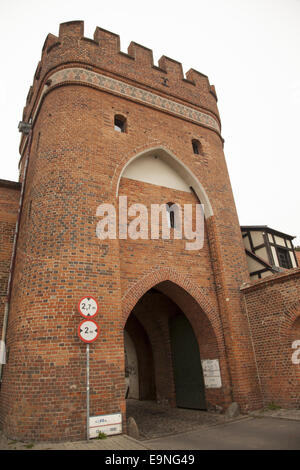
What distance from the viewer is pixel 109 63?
10352 mm

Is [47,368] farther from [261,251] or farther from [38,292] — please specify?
[261,251]

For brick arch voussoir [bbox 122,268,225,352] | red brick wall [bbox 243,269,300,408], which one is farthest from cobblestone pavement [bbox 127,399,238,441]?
brick arch voussoir [bbox 122,268,225,352]

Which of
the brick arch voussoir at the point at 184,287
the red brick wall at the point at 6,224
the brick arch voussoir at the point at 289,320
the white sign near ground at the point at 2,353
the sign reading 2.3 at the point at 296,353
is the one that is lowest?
the sign reading 2.3 at the point at 296,353

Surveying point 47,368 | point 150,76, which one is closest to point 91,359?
point 47,368

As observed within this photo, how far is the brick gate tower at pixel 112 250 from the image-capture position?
6.31 metres

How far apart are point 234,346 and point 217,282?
76.5 inches

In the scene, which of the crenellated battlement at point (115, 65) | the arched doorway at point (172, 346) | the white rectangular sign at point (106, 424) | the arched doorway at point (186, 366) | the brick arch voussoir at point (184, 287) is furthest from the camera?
the crenellated battlement at point (115, 65)

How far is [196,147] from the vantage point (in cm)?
1188

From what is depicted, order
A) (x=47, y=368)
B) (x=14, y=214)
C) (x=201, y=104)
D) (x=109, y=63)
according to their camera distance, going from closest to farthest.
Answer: (x=47, y=368)
(x=14, y=214)
(x=109, y=63)
(x=201, y=104)

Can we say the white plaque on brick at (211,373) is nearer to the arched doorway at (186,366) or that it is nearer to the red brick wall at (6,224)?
the arched doorway at (186,366)

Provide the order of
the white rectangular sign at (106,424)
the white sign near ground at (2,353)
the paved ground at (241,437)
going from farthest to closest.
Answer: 1. the white sign near ground at (2,353)
2. the white rectangular sign at (106,424)
3. the paved ground at (241,437)

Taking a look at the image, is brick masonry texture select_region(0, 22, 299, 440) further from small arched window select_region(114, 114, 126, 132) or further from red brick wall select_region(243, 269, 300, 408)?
small arched window select_region(114, 114, 126, 132)

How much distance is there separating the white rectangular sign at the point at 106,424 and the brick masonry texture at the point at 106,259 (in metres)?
0.13

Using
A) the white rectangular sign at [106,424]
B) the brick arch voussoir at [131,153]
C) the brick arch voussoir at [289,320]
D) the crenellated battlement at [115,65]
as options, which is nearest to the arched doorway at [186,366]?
the brick arch voussoir at [289,320]
